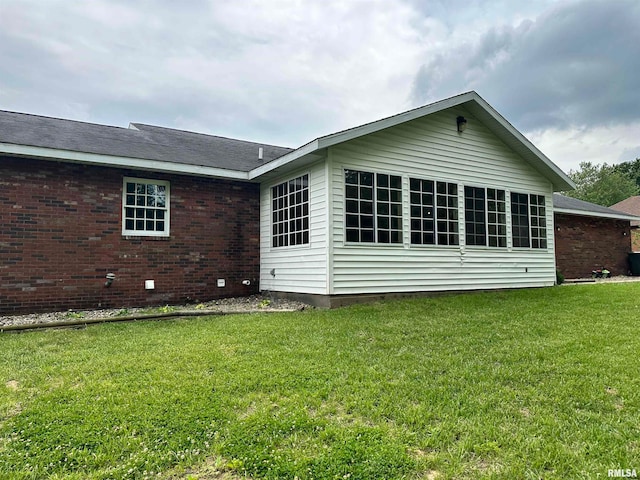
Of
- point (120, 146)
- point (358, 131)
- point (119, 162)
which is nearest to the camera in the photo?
point (358, 131)

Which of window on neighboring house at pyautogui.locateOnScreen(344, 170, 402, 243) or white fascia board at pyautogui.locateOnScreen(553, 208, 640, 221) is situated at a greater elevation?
white fascia board at pyautogui.locateOnScreen(553, 208, 640, 221)

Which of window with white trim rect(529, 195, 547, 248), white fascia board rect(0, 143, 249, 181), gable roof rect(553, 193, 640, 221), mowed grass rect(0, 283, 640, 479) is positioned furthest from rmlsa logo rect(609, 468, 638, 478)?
gable roof rect(553, 193, 640, 221)

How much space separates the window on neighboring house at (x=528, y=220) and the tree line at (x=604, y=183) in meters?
36.3

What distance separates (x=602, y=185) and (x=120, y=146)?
50815 millimetres

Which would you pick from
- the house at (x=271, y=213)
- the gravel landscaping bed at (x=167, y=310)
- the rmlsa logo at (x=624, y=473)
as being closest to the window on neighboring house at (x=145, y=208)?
the house at (x=271, y=213)

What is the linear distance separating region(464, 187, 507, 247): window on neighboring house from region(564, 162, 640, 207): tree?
3884 cm

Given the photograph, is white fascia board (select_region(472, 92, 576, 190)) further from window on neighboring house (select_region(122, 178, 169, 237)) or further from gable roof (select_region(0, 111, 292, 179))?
window on neighboring house (select_region(122, 178, 169, 237))

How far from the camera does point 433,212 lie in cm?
936

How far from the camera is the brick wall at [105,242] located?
764cm

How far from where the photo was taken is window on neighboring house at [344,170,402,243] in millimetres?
8195

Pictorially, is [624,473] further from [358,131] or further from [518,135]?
[518,135]

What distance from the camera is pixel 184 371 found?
394 cm

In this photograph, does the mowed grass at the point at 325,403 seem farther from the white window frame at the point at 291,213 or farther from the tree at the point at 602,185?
the tree at the point at 602,185

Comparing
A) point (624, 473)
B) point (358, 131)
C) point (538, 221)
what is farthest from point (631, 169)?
point (624, 473)
